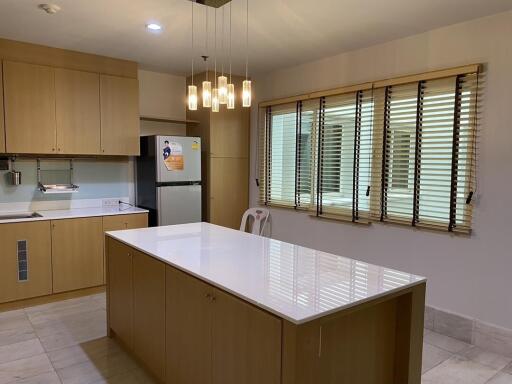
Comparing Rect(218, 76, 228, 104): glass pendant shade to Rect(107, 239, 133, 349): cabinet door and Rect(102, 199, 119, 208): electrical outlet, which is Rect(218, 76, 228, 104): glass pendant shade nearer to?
Rect(107, 239, 133, 349): cabinet door

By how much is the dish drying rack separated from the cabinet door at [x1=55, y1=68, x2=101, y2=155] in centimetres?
36

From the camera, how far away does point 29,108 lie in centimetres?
371

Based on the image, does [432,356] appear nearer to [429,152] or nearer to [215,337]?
[429,152]

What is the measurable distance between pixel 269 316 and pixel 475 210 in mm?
2259

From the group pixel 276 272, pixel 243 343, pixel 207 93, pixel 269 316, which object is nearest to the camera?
pixel 269 316

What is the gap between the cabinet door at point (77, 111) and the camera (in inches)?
153

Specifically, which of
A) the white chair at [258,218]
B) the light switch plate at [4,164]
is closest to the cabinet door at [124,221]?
the light switch plate at [4,164]

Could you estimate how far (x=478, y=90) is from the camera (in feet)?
9.77

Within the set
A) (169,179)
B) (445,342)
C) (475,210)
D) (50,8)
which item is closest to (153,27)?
(50,8)

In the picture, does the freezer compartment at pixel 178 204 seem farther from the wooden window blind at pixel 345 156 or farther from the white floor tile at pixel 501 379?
the white floor tile at pixel 501 379

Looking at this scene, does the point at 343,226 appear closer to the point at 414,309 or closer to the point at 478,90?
the point at 478,90

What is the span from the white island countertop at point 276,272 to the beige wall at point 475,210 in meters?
1.39

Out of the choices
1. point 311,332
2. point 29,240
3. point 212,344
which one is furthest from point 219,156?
point 311,332

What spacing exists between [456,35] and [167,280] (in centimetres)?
285
